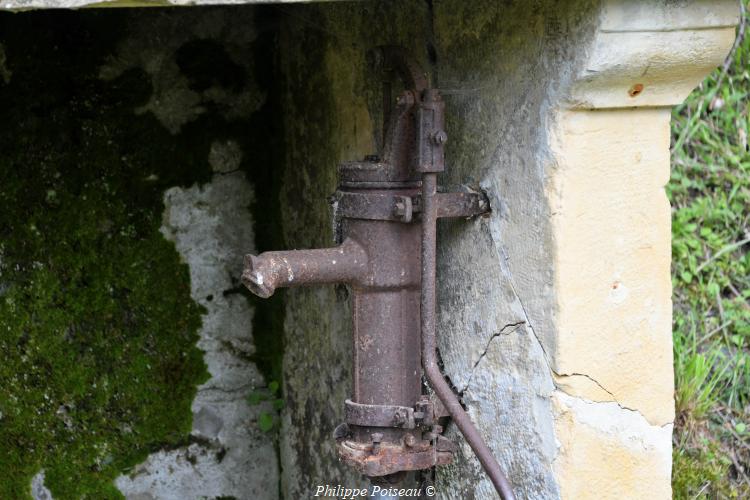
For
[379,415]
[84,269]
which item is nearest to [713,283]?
[379,415]

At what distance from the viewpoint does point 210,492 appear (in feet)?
8.44

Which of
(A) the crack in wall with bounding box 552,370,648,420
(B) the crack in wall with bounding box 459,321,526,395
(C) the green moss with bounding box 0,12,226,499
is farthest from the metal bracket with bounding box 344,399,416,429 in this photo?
(C) the green moss with bounding box 0,12,226,499

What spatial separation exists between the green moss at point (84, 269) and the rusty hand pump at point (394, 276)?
899 millimetres

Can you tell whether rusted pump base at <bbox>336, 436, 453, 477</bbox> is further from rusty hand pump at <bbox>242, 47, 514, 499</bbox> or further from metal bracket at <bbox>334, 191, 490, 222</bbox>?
metal bracket at <bbox>334, 191, 490, 222</bbox>

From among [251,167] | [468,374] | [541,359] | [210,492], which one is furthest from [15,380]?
[541,359]

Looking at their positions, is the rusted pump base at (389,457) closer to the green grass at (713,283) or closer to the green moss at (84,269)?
the green grass at (713,283)

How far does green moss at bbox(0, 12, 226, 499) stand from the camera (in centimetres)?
229

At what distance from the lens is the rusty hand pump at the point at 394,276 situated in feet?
5.08

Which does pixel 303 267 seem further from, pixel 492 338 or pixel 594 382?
pixel 594 382

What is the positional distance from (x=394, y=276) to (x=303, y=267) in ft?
0.57

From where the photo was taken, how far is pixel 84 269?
2.37 m

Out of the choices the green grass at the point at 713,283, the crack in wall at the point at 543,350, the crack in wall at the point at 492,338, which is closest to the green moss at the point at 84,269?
the crack in wall at the point at 492,338

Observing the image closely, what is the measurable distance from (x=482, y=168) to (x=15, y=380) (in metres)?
1.37

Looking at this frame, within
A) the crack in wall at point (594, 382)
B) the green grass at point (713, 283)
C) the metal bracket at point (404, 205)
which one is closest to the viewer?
the crack in wall at point (594, 382)
